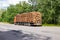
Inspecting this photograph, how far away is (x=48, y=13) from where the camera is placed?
5756cm

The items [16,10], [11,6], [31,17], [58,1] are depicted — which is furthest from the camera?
[11,6]

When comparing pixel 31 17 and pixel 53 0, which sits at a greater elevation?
pixel 53 0

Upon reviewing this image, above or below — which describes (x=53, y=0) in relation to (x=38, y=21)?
above

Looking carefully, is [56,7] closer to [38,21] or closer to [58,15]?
[58,15]

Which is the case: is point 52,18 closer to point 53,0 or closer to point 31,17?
point 53,0

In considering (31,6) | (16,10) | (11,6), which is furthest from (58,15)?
(11,6)

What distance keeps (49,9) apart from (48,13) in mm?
1198

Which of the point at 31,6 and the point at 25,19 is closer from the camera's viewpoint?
the point at 25,19

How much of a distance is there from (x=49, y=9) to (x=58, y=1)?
3861mm

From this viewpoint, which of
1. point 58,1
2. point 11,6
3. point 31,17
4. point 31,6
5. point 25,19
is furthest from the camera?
point 11,6

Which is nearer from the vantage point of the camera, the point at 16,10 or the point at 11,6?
the point at 16,10

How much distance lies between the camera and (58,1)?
5534cm

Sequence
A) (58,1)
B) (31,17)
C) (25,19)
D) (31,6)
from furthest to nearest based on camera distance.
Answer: (31,6), (58,1), (25,19), (31,17)

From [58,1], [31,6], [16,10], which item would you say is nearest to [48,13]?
[58,1]
